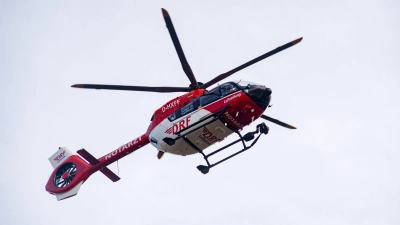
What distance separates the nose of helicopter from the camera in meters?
18.7

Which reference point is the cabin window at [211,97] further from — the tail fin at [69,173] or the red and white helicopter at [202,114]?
the tail fin at [69,173]

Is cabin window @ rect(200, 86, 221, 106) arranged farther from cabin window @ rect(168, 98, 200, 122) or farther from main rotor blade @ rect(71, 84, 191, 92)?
main rotor blade @ rect(71, 84, 191, 92)

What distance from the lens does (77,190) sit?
23094mm

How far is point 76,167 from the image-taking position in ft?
76.9

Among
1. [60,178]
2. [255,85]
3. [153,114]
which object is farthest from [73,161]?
[255,85]

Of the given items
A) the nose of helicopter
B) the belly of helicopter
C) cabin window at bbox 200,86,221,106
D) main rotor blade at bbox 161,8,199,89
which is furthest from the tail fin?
the nose of helicopter

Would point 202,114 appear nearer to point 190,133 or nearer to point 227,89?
point 190,133

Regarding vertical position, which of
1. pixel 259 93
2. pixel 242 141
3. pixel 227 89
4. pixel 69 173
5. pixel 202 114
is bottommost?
pixel 69 173

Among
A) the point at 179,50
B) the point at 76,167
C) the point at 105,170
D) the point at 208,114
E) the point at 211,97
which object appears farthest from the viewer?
the point at 76,167

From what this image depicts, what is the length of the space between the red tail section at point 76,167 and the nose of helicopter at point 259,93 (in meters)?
4.63

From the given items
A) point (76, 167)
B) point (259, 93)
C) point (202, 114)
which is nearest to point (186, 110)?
point (202, 114)

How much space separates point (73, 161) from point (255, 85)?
29.0ft

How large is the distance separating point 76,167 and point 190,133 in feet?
→ 20.9

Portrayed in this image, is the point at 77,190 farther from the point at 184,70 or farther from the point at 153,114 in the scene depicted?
the point at 184,70
